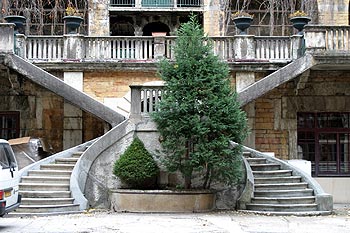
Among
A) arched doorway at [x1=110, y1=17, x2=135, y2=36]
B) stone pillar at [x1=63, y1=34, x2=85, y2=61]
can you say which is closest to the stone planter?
stone pillar at [x1=63, y1=34, x2=85, y2=61]

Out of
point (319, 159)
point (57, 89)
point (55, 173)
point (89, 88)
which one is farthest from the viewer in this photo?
point (319, 159)

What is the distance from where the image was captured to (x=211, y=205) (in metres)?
14.8

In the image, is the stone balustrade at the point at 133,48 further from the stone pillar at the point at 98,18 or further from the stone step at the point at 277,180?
the stone pillar at the point at 98,18

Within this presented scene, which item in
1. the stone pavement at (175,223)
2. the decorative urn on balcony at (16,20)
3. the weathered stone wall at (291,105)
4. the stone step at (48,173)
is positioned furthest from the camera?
the weathered stone wall at (291,105)

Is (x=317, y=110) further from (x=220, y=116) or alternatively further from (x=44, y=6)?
(x=44, y=6)

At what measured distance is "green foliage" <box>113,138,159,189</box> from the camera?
14.5m

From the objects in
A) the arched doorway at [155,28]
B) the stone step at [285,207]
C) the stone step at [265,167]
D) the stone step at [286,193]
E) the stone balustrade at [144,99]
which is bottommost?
the stone step at [285,207]

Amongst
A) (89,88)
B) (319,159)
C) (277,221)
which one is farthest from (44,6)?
(277,221)

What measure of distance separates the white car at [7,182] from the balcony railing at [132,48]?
725 centimetres

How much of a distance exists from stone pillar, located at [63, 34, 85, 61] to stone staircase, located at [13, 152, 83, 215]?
4.34 m

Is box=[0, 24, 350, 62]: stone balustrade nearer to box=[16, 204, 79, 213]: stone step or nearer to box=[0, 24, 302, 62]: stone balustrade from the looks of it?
box=[0, 24, 302, 62]: stone balustrade

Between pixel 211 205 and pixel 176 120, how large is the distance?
2.32 meters

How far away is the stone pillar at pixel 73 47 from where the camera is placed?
18703 mm

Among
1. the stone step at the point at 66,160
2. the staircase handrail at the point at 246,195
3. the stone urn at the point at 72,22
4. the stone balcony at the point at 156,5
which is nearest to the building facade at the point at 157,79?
the stone urn at the point at 72,22
